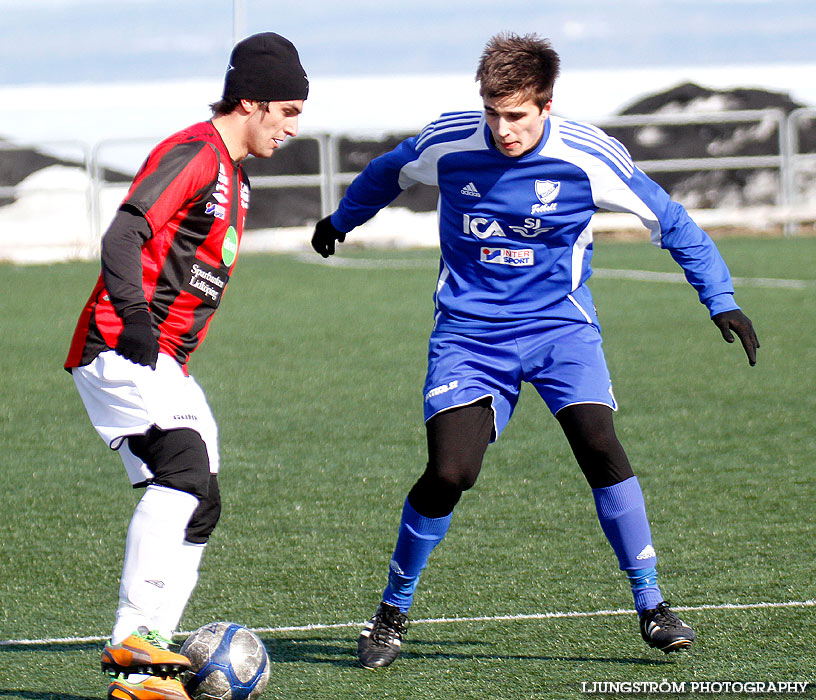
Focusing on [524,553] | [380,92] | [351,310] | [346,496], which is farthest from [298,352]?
[380,92]

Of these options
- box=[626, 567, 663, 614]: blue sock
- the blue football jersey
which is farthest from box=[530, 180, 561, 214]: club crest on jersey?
box=[626, 567, 663, 614]: blue sock

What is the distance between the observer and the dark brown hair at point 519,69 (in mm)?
3939

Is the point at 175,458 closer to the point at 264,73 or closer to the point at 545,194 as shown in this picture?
the point at 264,73

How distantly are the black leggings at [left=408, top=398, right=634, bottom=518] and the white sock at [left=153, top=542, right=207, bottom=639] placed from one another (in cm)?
72

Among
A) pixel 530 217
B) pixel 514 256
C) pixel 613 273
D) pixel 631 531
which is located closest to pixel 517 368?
pixel 514 256

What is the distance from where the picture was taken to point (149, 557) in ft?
11.6

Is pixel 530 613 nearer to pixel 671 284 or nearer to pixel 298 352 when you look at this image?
pixel 298 352

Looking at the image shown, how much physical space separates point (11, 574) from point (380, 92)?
74.4 ft

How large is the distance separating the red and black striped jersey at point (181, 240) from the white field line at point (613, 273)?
1050 cm

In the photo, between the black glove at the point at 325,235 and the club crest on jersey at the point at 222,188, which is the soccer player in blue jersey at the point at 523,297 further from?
the club crest on jersey at the point at 222,188

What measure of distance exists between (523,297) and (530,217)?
0.83 feet

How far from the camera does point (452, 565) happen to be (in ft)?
16.4

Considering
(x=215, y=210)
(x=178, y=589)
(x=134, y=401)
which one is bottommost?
(x=178, y=589)

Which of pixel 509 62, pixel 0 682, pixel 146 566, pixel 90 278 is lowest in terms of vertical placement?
pixel 90 278
